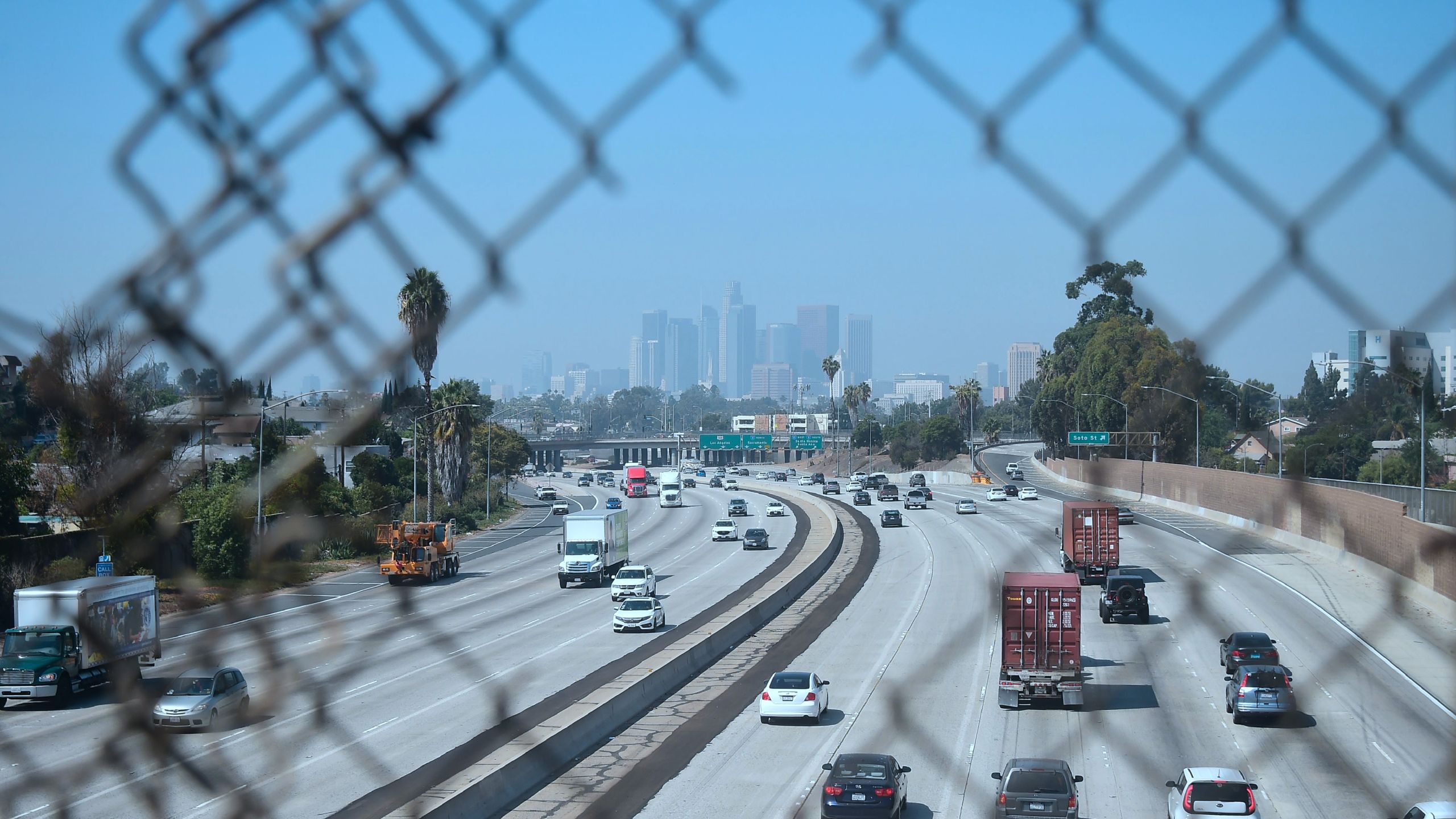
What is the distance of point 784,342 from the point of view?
8078 millimetres

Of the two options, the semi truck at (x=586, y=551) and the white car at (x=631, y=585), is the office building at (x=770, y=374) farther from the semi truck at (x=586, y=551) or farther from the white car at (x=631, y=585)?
the semi truck at (x=586, y=551)

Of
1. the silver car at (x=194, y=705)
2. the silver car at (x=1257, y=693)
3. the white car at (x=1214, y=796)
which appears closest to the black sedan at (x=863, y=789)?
the white car at (x=1214, y=796)

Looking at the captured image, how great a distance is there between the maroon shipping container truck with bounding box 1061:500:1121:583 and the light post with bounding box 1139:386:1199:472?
83.3 feet

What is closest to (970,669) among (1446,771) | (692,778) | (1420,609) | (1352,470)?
(692,778)

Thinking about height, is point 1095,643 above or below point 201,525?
below

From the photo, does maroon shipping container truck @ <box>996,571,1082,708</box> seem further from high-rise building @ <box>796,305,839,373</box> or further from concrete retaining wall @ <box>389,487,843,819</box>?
high-rise building @ <box>796,305,839,373</box>

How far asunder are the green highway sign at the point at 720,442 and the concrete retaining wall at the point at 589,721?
371 feet

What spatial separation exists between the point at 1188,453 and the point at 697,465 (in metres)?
172

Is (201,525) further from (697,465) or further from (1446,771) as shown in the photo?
(697,465)

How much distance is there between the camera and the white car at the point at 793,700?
22.6 meters

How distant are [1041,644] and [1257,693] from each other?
13.3 ft

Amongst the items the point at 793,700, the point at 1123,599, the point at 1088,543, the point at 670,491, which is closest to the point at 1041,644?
the point at 793,700

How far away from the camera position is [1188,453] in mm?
9461

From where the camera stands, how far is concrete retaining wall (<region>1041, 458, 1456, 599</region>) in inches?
129
